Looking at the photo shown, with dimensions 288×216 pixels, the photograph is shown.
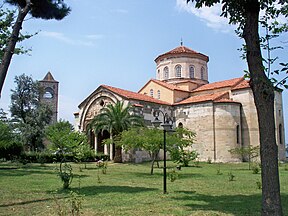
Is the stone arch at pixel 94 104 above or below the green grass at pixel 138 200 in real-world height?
above

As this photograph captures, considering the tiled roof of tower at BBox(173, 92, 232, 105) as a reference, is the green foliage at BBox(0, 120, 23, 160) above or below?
below

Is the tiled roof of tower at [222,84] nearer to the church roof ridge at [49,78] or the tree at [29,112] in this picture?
the tree at [29,112]

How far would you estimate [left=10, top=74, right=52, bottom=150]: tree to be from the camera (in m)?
37.8

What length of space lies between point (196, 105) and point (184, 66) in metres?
7.14

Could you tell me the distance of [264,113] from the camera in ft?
19.8

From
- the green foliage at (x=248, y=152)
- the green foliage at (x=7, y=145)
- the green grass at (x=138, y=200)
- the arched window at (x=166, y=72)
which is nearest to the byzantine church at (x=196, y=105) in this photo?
Answer: the arched window at (x=166, y=72)

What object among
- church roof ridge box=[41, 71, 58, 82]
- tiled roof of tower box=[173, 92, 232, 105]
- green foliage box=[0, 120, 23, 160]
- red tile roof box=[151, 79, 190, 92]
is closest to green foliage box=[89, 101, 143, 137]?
tiled roof of tower box=[173, 92, 232, 105]

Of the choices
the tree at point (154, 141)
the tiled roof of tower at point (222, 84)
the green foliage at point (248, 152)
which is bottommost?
the green foliage at point (248, 152)

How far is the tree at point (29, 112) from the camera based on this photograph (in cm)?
3781

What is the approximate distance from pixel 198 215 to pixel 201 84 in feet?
106

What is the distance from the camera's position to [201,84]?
1540 inches

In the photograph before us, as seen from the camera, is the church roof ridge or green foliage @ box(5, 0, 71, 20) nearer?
green foliage @ box(5, 0, 71, 20)

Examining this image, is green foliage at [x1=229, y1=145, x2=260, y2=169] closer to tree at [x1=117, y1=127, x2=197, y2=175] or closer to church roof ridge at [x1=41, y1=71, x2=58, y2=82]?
tree at [x1=117, y1=127, x2=197, y2=175]

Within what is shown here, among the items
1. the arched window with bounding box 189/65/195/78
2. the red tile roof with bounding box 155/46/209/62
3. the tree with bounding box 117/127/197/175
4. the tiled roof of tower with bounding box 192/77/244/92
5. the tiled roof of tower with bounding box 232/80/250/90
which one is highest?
the red tile roof with bounding box 155/46/209/62
